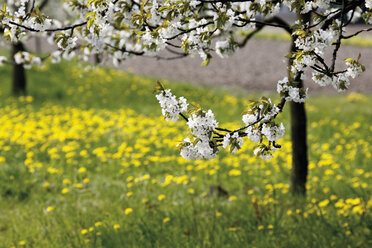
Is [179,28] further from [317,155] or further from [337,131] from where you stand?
[337,131]

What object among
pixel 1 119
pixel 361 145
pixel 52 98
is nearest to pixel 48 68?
pixel 52 98

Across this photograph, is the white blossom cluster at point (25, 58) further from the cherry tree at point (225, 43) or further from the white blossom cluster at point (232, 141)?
the white blossom cluster at point (232, 141)

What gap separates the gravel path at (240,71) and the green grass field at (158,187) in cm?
643

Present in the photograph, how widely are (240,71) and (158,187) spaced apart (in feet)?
50.4

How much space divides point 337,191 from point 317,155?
1.90 metres

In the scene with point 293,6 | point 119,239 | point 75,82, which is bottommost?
point 119,239

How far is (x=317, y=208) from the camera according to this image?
4262 mm

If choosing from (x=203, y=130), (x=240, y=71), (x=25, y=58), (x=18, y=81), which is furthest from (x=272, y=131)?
(x=240, y=71)

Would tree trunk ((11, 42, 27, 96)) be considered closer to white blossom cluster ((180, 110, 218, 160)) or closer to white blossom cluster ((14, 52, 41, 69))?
white blossom cluster ((14, 52, 41, 69))

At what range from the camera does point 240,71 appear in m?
20.0

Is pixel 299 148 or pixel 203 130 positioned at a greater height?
pixel 299 148

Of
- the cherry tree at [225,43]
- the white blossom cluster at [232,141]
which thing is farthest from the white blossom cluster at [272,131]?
the white blossom cluster at [232,141]

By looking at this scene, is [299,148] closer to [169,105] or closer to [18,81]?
[169,105]

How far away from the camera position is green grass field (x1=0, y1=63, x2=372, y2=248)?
3979 millimetres
